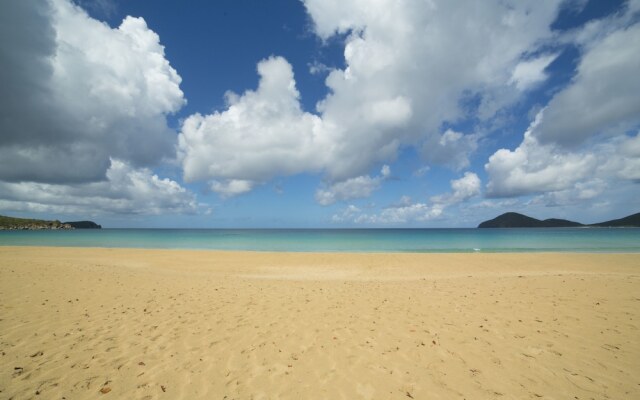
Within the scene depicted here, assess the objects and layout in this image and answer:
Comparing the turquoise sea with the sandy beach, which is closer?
the sandy beach

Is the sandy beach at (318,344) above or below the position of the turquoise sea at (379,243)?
below

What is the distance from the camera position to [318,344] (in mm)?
7258

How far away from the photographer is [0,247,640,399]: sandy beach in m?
5.35

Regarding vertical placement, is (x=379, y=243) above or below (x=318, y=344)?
above

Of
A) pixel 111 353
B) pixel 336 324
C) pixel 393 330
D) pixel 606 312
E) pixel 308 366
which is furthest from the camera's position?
pixel 606 312

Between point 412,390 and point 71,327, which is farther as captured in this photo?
point 71,327

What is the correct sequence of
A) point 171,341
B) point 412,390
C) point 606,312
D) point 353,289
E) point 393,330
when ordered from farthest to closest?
1. point 353,289
2. point 606,312
3. point 393,330
4. point 171,341
5. point 412,390

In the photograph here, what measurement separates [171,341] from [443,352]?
6.51 meters

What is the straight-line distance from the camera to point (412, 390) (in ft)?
17.3

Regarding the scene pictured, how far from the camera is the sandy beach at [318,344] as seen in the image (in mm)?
5352

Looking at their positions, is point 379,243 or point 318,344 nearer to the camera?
point 318,344

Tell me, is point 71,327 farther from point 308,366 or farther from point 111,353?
point 308,366

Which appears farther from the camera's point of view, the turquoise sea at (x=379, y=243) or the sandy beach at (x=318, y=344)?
the turquoise sea at (x=379, y=243)

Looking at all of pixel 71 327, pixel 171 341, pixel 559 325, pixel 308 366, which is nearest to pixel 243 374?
pixel 308 366
